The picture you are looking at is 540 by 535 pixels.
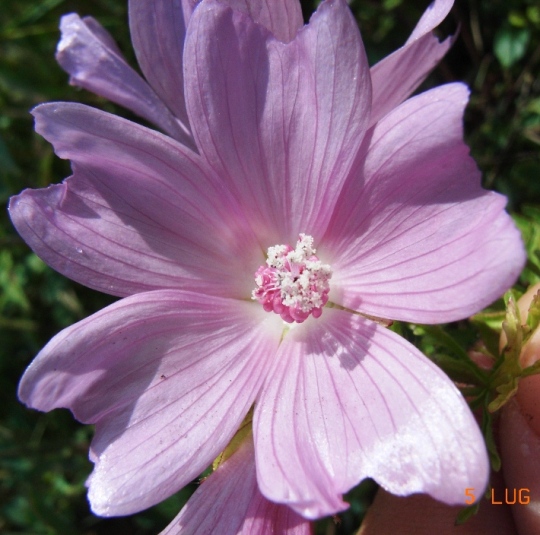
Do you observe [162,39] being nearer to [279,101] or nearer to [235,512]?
[279,101]

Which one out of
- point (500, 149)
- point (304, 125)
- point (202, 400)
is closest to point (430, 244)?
point (304, 125)

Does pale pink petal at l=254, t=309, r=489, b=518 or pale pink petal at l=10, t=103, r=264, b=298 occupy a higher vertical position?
pale pink petal at l=10, t=103, r=264, b=298

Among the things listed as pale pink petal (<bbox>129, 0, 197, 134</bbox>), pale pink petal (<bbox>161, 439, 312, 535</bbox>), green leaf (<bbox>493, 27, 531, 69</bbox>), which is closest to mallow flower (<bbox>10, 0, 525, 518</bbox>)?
pale pink petal (<bbox>129, 0, 197, 134</bbox>)

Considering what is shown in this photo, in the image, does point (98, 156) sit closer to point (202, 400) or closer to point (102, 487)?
point (202, 400)

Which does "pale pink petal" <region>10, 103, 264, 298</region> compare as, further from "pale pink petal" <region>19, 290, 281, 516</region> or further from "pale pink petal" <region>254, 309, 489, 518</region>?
"pale pink petal" <region>254, 309, 489, 518</region>

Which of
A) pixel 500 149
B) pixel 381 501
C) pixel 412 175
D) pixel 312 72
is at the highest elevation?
pixel 312 72
